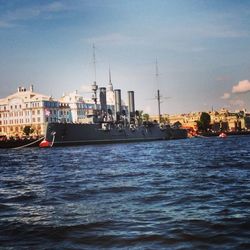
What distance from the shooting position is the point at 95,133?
3615 inches

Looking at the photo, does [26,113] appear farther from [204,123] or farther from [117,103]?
[204,123]

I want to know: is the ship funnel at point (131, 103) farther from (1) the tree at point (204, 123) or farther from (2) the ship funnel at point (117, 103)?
(1) the tree at point (204, 123)

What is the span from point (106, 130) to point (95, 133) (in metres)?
4.48

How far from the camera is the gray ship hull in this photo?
84125mm

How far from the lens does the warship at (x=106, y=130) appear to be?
84.4 metres

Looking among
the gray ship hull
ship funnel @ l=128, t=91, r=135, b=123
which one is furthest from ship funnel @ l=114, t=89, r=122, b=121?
the gray ship hull

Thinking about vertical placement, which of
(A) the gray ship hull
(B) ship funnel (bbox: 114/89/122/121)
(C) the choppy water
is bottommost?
(C) the choppy water

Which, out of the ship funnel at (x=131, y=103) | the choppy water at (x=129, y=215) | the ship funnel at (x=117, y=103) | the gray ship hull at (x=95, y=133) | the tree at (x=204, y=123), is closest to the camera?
the choppy water at (x=129, y=215)

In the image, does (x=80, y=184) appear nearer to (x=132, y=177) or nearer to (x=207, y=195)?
(x=132, y=177)

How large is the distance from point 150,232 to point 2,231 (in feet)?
10.9

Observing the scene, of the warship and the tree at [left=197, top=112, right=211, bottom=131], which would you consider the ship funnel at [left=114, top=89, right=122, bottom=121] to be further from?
the tree at [left=197, top=112, right=211, bottom=131]

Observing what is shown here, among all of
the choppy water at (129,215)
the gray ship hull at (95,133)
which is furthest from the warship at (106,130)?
the choppy water at (129,215)

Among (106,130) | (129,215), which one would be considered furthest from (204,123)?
(129,215)

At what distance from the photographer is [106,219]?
10.3 meters
